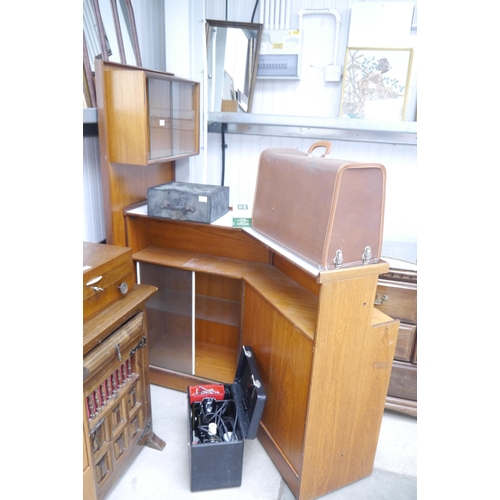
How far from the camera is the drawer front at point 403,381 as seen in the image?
1922mm

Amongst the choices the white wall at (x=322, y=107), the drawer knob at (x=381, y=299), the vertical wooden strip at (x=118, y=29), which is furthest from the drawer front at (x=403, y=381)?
Answer: the vertical wooden strip at (x=118, y=29)

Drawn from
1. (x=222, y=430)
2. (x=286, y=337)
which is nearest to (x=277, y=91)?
(x=286, y=337)

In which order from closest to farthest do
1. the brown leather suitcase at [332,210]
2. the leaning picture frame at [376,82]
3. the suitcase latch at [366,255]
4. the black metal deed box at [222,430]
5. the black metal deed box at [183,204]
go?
the brown leather suitcase at [332,210] < the suitcase latch at [366,255] < the black metal deed box at [222,430] < the black metal deed box at [183,204] < the leaning picture frame at [376,82]

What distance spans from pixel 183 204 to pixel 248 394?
97 centimetres

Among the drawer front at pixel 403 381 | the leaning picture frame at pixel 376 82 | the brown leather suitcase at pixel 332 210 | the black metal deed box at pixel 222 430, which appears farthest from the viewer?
the leaning picture frame at pixel 376 82

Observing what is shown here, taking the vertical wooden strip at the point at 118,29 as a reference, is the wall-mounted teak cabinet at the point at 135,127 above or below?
below

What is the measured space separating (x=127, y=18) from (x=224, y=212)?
1.16 metres

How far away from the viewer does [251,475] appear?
1.69m

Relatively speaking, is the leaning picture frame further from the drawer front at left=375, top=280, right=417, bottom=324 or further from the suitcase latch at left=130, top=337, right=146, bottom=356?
the suitcase latch at left=130, top=337, right=146, bottom=356

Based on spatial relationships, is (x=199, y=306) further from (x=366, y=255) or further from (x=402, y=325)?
(x=366, y=255)

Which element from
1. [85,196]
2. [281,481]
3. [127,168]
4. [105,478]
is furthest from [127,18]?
[281,481]

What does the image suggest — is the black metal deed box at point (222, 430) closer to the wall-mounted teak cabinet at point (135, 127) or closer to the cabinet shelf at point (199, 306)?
the cabinet shelf at point (199, 306)
